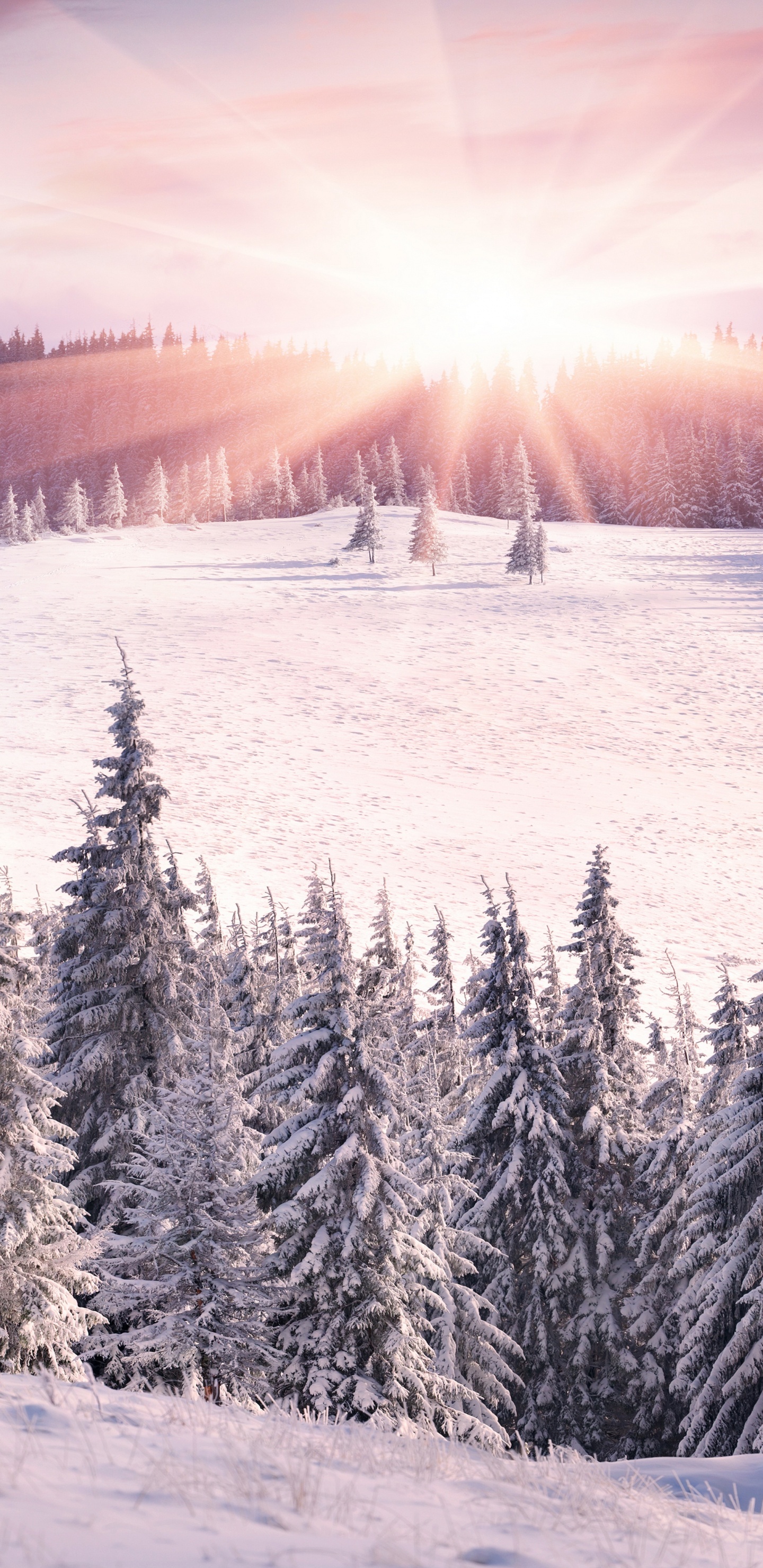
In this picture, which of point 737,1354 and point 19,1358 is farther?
point 737,1354

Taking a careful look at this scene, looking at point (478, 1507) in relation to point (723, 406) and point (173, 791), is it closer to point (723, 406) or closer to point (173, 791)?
point (173, 791)

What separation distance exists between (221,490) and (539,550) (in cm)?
5952

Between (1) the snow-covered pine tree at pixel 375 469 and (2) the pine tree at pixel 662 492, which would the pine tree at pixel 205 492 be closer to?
(1) the snow-covered pine tree at pixel 375 469

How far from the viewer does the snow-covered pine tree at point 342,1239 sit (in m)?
10.2

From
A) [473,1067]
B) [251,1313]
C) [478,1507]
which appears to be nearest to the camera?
[478,1507]

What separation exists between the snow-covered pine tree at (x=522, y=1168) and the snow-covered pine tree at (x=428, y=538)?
233 feet

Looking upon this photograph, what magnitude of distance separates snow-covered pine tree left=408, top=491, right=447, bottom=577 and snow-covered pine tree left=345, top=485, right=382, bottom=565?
159 inches

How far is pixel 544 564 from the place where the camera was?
80.8 metres

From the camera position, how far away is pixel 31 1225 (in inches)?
360

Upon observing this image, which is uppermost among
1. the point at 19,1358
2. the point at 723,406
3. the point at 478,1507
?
the point at 723,406

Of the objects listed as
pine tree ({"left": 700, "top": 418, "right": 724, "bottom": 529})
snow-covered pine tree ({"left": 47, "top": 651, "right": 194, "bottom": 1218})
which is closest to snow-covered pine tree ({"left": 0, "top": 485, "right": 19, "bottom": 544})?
pine tree ({"left": 700, "top": 418, "right": 724, "bottom": 529})

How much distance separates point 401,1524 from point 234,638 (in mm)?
65453

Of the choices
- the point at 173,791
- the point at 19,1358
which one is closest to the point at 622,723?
the point at 173,791

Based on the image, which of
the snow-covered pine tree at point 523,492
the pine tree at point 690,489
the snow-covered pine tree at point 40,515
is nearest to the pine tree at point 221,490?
the snow-covered pine tree at point 40,515
